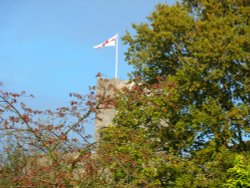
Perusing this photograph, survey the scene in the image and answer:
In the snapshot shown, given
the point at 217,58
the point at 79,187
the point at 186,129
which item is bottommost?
the point at 79,187

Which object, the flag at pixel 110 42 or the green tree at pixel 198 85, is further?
the flag at pixel 110 42

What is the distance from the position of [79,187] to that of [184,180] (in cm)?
946

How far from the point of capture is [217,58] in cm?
2184

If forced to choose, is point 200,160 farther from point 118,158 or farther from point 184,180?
point 118,158

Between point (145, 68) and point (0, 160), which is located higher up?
point (145, 68)

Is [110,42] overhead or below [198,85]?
overhead

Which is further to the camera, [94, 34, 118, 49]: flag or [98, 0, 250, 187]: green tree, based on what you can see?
[94, 34, 118, 49]: flag

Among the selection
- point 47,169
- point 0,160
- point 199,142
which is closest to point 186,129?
point 199,142

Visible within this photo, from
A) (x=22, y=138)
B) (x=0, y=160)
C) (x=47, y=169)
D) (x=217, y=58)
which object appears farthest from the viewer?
(x=217, y=58)

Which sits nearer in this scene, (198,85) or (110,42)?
(198,85)

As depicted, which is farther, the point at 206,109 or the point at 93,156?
the point at 206,109

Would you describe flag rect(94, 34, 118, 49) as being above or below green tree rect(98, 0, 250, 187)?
above

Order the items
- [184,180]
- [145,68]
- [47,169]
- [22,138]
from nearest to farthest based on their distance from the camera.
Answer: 1. [47,169]
2. [22,138]
3. [184,180]
4. [145,68]

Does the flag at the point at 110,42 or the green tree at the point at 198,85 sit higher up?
the flag at the point at 110,42
